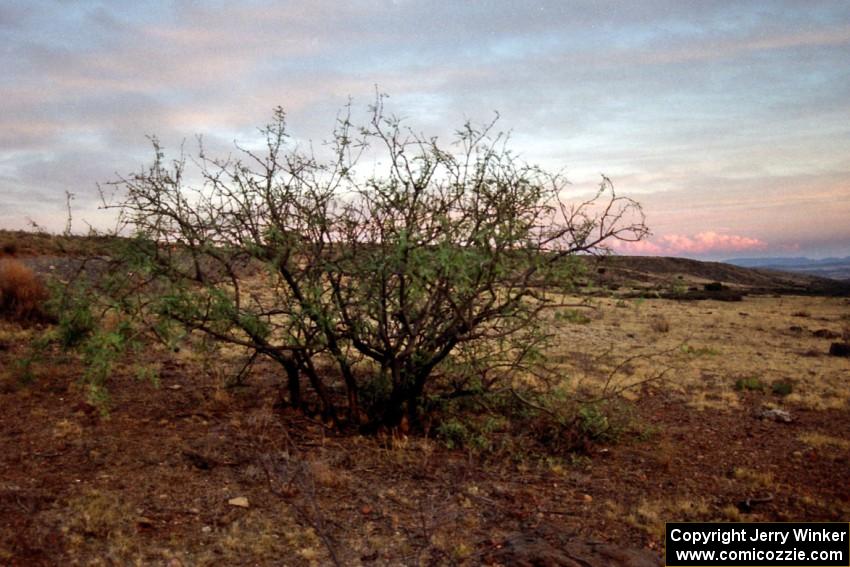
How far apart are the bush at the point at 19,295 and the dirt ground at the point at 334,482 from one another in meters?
2.33

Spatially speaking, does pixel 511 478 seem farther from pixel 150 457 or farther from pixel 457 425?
pixel 150 457

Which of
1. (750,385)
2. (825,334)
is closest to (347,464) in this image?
(750,385)

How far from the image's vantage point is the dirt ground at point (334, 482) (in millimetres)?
4887

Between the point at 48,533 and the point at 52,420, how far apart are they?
3013 millimetres

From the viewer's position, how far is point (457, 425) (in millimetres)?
7523

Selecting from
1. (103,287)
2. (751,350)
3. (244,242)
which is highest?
(244,242)

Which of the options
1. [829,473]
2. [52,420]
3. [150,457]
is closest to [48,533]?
[150,457]

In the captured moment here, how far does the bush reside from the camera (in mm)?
12809

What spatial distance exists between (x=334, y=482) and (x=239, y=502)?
0.94 metres

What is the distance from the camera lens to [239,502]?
5.64 metres

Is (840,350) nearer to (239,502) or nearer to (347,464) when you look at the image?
(347,464)

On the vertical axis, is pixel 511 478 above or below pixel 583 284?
below

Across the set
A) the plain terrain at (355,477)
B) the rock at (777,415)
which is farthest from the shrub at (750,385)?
the rock at (777,415)

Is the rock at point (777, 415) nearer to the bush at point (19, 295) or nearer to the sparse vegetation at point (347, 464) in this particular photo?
the sparse vegetation at point (347, 464)
